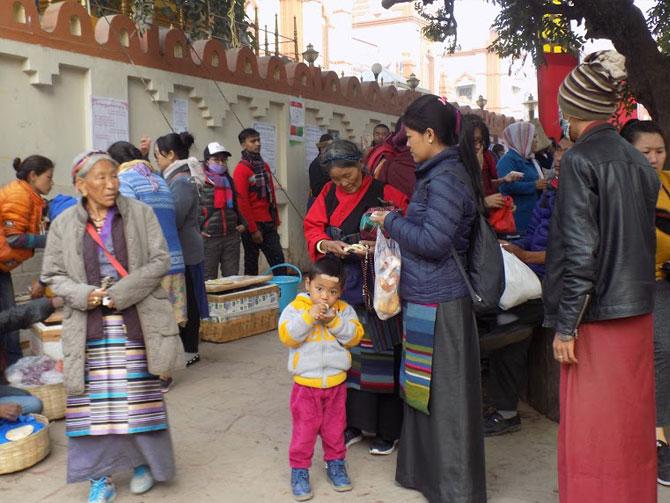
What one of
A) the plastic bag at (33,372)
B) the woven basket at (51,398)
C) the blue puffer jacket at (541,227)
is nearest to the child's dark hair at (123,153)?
the plastic bag at (33,372)

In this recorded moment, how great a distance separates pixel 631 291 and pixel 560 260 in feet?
0.90

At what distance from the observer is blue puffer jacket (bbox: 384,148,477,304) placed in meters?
3.24

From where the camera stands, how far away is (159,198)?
5148mm

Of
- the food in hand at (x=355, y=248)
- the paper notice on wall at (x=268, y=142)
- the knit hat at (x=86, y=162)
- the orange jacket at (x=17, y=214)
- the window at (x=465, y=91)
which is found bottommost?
the food in hand at (x=355, y=248)

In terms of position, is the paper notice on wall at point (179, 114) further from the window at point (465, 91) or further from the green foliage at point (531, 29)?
the window at point (465, 91)

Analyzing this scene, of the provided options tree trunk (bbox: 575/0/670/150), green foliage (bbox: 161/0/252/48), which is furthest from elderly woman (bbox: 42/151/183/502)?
green foliage (bbox: 161/0/252/48)

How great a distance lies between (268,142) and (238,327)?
3395 mm

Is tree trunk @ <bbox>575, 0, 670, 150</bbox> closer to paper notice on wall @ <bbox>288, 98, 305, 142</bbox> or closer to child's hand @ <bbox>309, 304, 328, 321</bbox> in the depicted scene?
child's hand @ <bbox>309, 304, 328, 321</bbox>

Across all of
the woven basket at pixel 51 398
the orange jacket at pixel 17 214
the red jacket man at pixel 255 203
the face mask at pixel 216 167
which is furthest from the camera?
the red jacket man at pixel 255 203

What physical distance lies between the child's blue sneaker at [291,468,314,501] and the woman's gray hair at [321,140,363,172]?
159 centimetres

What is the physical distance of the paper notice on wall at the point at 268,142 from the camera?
941cm

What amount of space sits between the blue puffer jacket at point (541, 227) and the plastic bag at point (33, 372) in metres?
3.12

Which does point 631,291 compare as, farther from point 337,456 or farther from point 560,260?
point 337,456

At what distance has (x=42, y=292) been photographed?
497cm
